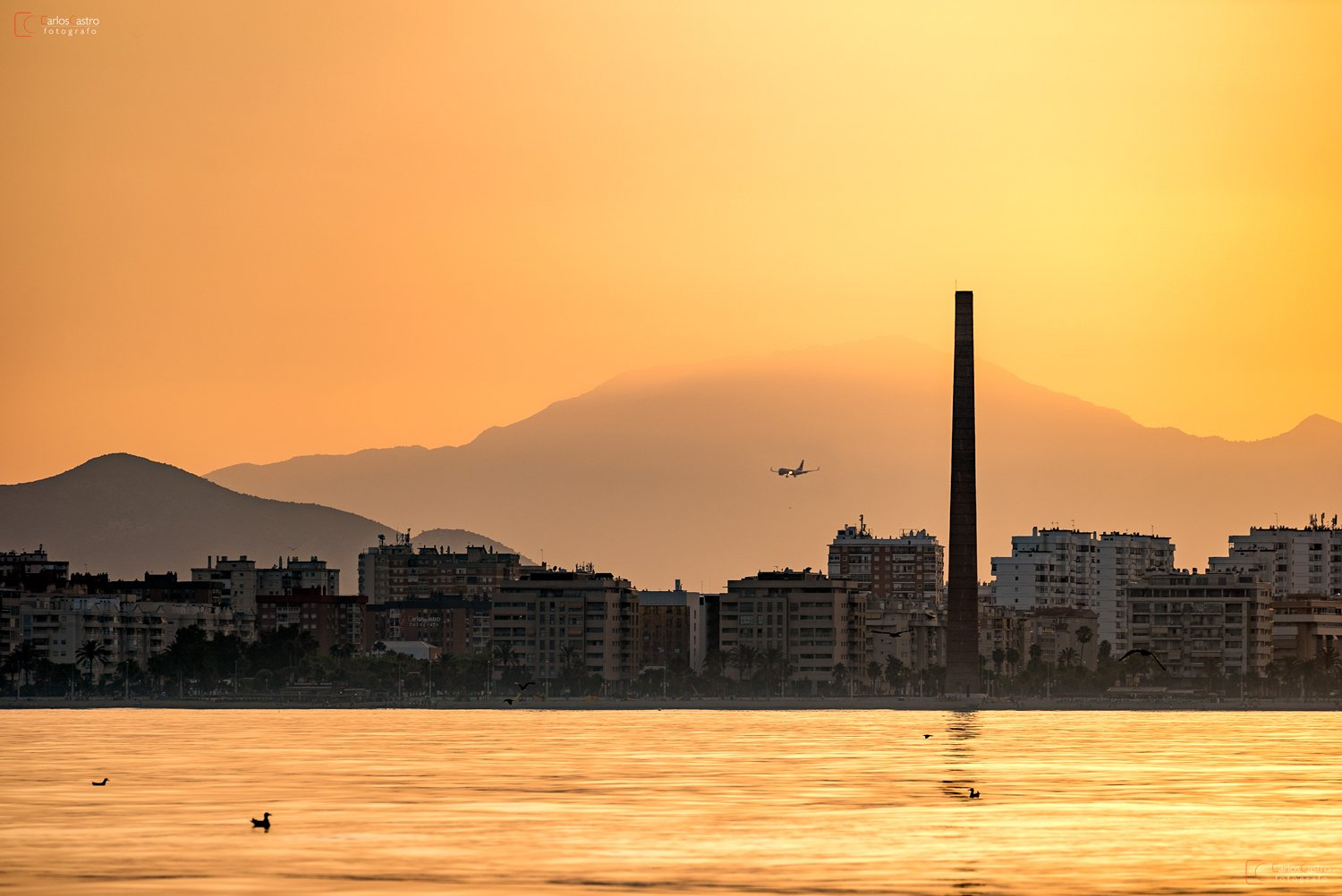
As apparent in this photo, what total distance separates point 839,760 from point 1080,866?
73283 millimetres

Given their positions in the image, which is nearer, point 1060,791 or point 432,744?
point 1060,791

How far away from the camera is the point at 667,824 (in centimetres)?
10388

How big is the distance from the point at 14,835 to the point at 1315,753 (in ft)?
353

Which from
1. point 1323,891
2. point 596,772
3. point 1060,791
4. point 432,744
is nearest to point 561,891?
point 1323,891

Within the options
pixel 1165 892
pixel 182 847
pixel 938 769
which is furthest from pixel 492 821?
pixel 938 769

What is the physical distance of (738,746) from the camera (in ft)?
601

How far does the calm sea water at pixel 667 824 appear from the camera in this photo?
83.5 metres

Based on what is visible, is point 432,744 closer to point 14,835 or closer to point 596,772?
point 596,772

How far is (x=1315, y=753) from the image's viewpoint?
7018 inches

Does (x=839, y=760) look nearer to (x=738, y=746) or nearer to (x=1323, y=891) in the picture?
(x=738, y=746)

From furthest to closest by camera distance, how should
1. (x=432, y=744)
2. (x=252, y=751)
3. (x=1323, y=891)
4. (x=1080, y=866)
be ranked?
1. (x=432, y=744)
2. (x=252, y=751)
3. (x=1080, y=866)
4. (x=1323, y=891)

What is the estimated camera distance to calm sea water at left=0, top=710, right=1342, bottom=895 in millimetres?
83500

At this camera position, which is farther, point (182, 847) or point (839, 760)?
point (839, 760)

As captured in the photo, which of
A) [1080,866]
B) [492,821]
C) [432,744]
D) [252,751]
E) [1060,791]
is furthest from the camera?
[432,744]
